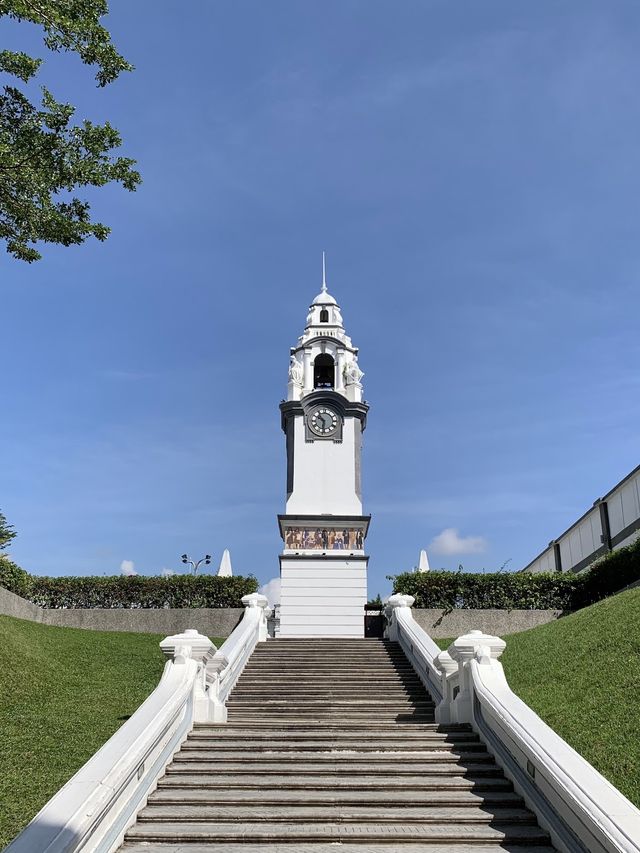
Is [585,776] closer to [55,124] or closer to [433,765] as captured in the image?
[433,765]

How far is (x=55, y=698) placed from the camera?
1289 cm

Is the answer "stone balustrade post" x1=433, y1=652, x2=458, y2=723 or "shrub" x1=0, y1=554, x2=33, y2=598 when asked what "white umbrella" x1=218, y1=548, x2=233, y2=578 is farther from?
"stone balustrade post" x1=433, y1=652, x2=458, y2=723

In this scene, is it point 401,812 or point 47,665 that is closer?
point 401,812

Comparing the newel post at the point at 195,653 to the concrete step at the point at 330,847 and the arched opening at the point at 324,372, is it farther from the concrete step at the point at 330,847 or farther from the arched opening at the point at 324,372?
the arched opening at the point at 324,372

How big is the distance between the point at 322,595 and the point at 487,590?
550 cm

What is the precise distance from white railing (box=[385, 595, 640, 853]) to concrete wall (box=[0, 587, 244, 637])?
11.2m

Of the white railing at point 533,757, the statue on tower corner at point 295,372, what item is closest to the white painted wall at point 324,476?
the statue on tower corner at point 295,372

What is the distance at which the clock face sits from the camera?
28.6m

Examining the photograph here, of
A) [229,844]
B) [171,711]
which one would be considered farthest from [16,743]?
[229,844]

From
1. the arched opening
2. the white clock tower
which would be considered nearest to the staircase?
the white clock tower

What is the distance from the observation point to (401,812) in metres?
7.32

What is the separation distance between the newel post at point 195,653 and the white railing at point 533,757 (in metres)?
3.51

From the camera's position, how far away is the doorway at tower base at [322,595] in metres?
24.9

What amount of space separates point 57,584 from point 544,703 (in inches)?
695
